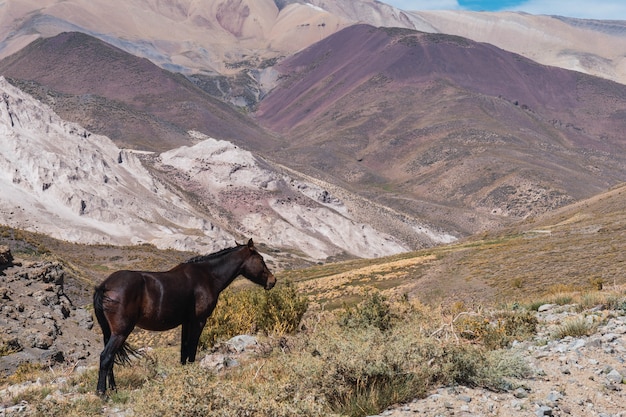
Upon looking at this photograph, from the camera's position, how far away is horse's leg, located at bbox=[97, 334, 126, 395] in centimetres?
938

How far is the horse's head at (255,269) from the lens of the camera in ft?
39.2

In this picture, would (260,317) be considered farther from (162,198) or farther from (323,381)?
(162,198)

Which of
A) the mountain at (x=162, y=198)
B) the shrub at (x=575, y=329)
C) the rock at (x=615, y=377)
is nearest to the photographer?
the rock at (x=615, y=377)

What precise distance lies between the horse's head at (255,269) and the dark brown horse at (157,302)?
539mm

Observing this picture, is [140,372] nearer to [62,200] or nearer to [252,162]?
[62,200]

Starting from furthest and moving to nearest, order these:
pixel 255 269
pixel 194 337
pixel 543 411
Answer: pixel 255 269 < pixel 194 337 < pixel 543 411

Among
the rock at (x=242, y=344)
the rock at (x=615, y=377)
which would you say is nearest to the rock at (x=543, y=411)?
the rock at (x=615, y=377)

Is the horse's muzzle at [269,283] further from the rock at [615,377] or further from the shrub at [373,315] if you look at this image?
the rock at [615,377]

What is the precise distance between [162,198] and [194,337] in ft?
319

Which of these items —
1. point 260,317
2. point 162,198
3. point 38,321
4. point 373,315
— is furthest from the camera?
point 162,198

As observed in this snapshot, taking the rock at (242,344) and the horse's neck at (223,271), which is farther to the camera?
the rock at (242,344)

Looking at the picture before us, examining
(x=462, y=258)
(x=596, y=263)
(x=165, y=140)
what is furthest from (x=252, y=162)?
(x=596, y=263)

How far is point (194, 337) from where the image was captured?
1042 cm

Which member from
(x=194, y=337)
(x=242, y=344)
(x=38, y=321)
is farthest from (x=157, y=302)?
(x=38, y=321)
